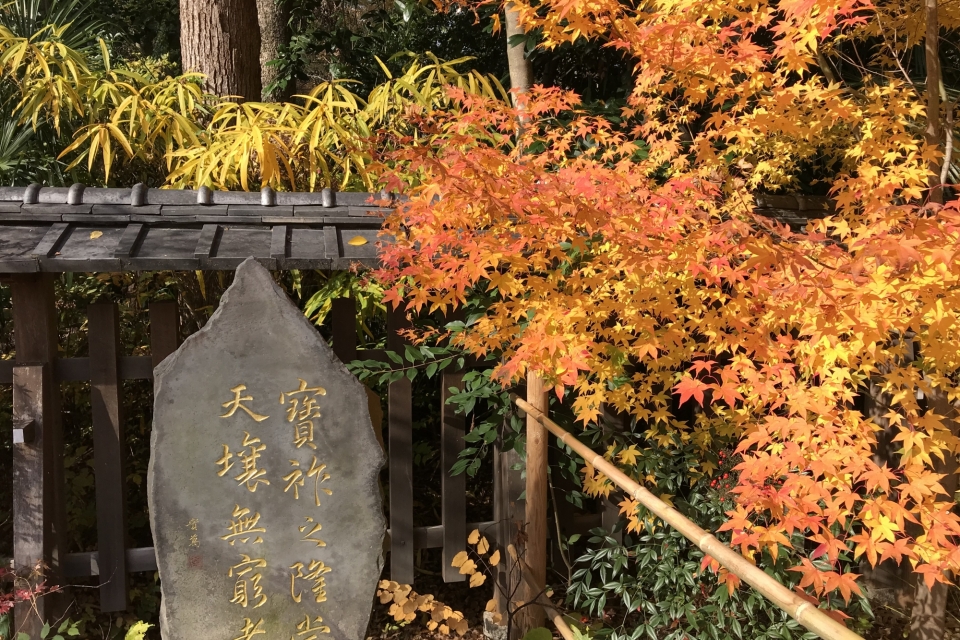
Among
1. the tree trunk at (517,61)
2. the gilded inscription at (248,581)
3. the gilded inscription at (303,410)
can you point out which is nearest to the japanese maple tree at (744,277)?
the tree trunk at (517,61)

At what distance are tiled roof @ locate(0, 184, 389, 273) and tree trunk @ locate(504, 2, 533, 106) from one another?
1.11 m

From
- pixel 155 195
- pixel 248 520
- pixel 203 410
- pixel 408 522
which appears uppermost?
pixel 155 195

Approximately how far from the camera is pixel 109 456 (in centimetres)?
334

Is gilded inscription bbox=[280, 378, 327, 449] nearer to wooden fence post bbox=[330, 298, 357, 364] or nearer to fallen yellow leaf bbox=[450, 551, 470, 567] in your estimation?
wooden fence post bbox=[330, 298, 357, 364]

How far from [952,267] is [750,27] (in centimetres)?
168

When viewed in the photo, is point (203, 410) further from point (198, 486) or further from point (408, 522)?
point (408, 522)

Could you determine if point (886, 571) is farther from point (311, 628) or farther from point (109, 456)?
point (109, 456)

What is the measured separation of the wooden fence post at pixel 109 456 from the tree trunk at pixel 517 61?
2520mm

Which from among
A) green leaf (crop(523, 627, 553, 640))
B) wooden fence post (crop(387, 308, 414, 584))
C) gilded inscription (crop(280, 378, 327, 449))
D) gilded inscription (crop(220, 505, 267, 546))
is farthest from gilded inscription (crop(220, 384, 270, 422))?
green leaf (crop(523, 627, 553, 640))

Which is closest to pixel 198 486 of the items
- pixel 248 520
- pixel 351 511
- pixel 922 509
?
pixel 248 520

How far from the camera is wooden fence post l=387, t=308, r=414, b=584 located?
361cm

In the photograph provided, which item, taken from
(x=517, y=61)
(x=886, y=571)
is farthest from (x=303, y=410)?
(x=886, y=571)

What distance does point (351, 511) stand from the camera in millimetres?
2799

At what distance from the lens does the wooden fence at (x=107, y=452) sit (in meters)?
3.15
